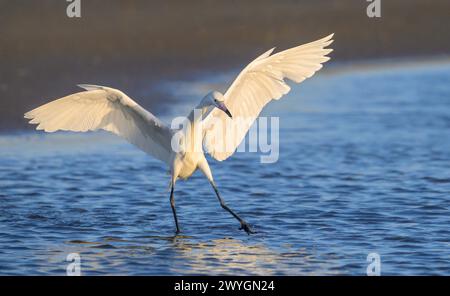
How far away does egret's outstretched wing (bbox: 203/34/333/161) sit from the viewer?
32.7ft

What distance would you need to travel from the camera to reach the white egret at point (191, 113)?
9898 mm

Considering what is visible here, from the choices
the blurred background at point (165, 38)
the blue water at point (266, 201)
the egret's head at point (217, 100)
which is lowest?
the blue water at point (266, 201)

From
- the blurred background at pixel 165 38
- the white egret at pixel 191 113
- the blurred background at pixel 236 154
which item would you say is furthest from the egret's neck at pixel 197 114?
the blurred background at pixel 165 38

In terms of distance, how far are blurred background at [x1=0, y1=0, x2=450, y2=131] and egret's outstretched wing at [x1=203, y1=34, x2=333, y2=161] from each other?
4.73 meters

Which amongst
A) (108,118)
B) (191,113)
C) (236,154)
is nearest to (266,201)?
(191,113)

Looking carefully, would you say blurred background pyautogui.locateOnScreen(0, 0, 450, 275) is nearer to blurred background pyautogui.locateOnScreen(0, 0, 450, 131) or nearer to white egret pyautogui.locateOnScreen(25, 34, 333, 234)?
blurred background pyautogui.locateOnScreen(0, 0, 450, 131)

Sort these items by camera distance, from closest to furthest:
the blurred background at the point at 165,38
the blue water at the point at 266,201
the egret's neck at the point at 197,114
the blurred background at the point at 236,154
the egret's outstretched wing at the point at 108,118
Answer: the blue water at the point at 266,201, the blurred background at the point at 236,154, the egret's neck at the point at 197,114, the egret's outstretched wing at the point at 108,118, the blurred background at the point at 165,38

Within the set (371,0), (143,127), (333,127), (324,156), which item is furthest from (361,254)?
(371,0)

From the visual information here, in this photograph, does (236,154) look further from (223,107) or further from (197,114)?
(223,107)

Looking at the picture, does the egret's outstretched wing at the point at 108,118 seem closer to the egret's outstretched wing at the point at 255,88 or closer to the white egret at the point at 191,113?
the white egret at the point at 191,113

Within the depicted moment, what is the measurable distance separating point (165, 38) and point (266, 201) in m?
7.27

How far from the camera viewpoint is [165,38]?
A: 1827cm

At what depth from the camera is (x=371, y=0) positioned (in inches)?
793
